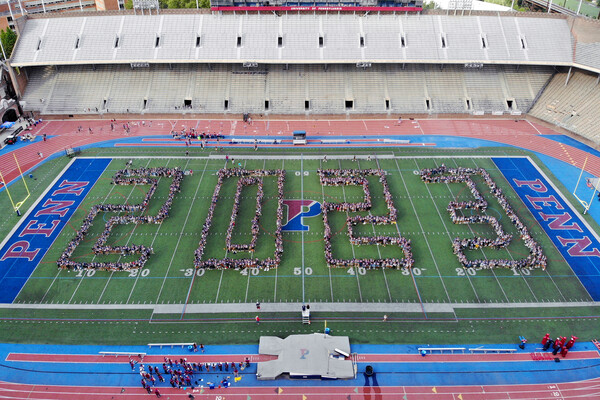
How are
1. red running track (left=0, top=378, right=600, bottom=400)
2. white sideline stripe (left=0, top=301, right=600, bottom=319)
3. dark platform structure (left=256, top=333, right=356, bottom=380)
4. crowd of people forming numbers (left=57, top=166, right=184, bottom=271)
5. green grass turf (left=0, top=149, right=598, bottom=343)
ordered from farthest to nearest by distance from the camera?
1. crowd of people forming numbers (left=57, top=166, right=184, bottom=271)
2. white sideline stripe (left=0, top=301, right=600, bottom=319)
3. green grass turf (left=0, top=149, right=598, bottom=343)
4. dark platform structure (left=256, top=333, right=356, bottom=380)
5. red running track (left=0, top=378, right=600, bottom=400)

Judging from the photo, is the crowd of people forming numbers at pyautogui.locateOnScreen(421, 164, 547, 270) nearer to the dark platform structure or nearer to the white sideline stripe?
the white sideline stripe

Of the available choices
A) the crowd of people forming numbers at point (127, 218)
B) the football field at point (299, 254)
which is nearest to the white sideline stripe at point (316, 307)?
the football field at point (299, 254)

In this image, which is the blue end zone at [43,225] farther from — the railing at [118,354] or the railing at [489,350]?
the railing at [489,350]

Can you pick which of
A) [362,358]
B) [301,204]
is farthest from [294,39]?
[362,358]

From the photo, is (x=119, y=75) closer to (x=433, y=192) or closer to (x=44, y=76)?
(x=44, y=76)

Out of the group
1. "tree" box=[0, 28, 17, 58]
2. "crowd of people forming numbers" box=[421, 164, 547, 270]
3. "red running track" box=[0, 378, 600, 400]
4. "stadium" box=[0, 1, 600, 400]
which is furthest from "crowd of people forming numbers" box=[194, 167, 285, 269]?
"tree" box=[0, 28, 17, 58]

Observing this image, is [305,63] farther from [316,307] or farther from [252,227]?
[316,307]
